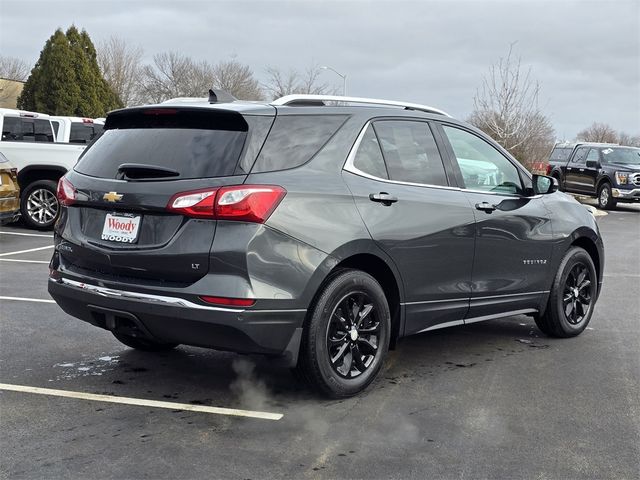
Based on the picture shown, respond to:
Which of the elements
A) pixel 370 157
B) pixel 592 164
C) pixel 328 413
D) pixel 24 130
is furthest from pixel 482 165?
pixel 592 164

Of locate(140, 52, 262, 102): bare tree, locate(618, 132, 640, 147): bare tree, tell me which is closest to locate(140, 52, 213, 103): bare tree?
locate(140, 52, 262, 102): bare tree

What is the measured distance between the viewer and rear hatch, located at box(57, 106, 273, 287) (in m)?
4.17

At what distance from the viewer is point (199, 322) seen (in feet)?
13.6

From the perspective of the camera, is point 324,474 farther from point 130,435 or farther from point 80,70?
point 80,70

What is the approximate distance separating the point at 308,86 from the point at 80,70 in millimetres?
23556

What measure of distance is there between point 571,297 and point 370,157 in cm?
278

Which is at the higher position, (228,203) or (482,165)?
(482,165)

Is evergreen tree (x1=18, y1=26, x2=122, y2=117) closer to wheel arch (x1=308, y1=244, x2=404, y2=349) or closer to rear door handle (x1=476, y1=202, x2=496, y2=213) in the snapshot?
rear door handle (x1=476, y1=202, x2=496, y2=213)

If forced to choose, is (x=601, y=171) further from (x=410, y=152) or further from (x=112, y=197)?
(x=112, y=197)

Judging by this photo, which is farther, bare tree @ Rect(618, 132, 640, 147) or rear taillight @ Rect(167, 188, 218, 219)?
bare tree @ Rect(618, 132, 640, 147)

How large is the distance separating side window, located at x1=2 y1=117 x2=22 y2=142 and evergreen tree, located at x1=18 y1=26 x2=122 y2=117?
25909mm

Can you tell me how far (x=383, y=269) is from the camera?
495 cm

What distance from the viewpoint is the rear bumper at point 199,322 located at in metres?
4.12

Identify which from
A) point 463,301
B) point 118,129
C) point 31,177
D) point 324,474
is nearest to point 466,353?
point 463,301
